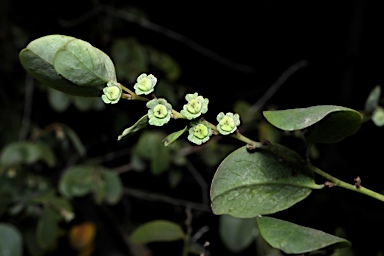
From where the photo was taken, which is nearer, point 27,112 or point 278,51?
point 27,112

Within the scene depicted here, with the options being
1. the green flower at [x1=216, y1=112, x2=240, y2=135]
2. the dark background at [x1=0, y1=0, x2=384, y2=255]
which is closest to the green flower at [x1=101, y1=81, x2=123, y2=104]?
the green flower at [x1=216, y1=112, x2=240, y2=135]

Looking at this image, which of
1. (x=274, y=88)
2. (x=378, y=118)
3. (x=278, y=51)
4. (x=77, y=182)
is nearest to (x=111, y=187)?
(x=77, y=182)

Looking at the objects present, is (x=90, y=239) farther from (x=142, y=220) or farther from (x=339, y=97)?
(x=339, y=97)

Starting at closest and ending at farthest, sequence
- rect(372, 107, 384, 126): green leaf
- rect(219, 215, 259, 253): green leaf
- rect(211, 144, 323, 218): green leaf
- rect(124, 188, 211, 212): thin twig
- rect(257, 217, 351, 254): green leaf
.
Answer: rect(257, 217, 351, 254): green leaf → rect(211, 144, 323, 218): green leaf → rect(372, 107, 384, 126): green leaf → rect(219, 215, 259, 253): green leaf → rect(124, 188, 211, 212): thin twig

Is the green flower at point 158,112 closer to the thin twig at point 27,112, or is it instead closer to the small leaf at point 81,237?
the small leaf at point 81,237

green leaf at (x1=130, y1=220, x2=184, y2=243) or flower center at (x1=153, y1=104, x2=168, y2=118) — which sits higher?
flower center at (x1=153, y1=104, x2=168, y2=118)

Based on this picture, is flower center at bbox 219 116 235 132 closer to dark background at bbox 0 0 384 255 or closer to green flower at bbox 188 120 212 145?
green flower at bbox 188 120 212 145

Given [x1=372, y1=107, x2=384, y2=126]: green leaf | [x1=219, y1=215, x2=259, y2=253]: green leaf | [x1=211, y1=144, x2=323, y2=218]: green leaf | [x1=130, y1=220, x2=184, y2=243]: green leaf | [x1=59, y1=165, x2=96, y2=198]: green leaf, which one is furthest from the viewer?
[x1=59, y1=165, x2=96, y2=198]: green leaf

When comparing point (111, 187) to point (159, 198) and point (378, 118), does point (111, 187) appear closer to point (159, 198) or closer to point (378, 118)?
point (159, 198)
